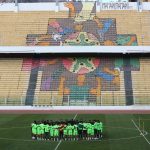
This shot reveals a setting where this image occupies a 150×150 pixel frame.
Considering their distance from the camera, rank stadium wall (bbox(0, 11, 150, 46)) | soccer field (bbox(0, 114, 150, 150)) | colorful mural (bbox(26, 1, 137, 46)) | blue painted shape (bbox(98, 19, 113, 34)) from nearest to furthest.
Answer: soccer field (bbox(0, 114, 150, 150)) → colorful mural (bbox(26, 1, 137, 46)) → stadium wall (bbox(0, 11, 150, 46)) → blue painted shape (bbox(98, 19, 113, 34))

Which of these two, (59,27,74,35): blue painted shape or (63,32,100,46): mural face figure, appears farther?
(59,27,74,35): blue painted shape

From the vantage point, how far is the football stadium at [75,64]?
34.2 m

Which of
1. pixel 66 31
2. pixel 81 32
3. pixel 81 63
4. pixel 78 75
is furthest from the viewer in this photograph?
pixel 66 31

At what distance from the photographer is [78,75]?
134 feet

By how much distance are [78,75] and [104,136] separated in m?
19.2

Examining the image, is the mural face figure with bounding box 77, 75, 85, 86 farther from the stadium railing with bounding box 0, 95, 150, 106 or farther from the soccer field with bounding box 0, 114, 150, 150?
the soccer field with bounding box 0, 114, 150, 150

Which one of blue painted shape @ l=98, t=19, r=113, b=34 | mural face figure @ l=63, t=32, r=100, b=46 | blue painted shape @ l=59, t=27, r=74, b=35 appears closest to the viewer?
mural face figure @ l=63, t=32, r=100, b=46

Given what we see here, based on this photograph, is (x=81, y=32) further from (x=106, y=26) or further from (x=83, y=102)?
(x=83, y=102)

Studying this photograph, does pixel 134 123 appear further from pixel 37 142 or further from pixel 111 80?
pixel 111 80

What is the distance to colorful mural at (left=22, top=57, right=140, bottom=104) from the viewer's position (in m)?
38.5

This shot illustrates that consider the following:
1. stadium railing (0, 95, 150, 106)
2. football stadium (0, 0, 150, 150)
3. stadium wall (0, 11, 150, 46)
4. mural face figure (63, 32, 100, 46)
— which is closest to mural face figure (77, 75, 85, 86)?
football stadium (0, 0, 150, 150)

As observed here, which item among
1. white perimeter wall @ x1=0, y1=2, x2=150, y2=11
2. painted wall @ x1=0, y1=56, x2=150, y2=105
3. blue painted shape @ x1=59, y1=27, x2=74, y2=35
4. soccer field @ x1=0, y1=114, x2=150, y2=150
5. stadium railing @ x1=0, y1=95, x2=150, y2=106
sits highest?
white perimeter wall @ x1=0, y1=2, x2=150, y2=11

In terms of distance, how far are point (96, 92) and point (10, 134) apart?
1629 centimetres

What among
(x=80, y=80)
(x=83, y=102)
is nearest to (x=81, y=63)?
(x=80, y=80)
